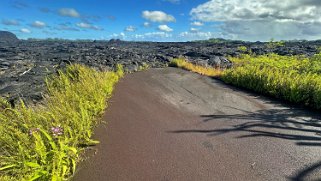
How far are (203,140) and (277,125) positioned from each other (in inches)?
79.6

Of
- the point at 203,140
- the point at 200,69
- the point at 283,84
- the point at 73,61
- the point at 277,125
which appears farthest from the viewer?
the point at 73,61

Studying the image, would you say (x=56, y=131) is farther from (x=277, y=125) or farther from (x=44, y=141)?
(x=277, y=125)

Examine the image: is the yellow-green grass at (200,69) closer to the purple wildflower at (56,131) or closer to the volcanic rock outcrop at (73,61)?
the volcanic rock outcrop at (73,61)

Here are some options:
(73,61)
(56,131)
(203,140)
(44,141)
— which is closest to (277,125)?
(203,140)

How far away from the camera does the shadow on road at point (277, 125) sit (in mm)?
6133

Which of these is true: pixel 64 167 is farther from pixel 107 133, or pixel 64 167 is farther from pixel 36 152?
pixel 107 133

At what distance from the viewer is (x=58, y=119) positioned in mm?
5477

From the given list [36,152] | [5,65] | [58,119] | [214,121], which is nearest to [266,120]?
[214,121]

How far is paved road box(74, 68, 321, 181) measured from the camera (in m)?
4.70

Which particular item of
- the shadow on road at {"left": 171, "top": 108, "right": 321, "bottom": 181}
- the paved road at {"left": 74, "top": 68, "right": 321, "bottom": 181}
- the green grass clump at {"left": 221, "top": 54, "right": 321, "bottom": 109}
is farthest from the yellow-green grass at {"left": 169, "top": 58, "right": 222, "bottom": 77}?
the shadow on road at {"left": 171, "top": 108, "right": 321, "bottom": 181}

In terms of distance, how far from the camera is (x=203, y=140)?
5879 millimetres

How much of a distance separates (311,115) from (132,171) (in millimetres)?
5229

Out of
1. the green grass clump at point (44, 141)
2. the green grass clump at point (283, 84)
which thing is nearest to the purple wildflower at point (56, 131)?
the green grass clump at point (44, 141)

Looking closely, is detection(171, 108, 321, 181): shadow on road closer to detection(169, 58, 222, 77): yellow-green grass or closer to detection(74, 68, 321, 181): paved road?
detection(74, 68, 321, 181): paved road
